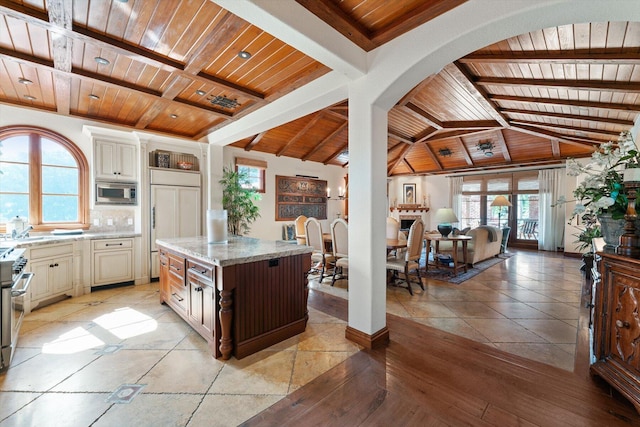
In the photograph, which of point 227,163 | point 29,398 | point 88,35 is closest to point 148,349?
point 29,398

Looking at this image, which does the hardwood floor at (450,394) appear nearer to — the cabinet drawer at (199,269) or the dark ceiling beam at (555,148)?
the cabinet drawer at (199,269)

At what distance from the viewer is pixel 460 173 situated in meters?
8.96

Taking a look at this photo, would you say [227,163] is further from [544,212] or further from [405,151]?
[544,212]

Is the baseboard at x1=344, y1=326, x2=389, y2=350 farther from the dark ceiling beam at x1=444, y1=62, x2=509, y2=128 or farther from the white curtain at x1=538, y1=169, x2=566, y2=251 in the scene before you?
the white curtain at x1=538, y1=169, x2=566, y2=251

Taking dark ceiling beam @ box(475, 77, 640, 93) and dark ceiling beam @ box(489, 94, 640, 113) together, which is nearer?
dark ceiling beam @ box(475, 77, 640, 93)

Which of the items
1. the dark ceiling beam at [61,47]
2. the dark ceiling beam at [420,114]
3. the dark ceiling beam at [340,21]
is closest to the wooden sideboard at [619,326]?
the dark ceiling beam at [340,21]

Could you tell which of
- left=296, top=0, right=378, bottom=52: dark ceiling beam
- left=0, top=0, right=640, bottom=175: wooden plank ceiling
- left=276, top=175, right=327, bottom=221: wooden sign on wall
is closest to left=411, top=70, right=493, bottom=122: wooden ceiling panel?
left=0, top=0, right=640, bottom=175: wooden plank ceiling

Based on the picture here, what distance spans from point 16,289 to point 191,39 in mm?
2623

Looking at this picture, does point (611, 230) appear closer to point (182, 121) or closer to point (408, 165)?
point (182, 121)

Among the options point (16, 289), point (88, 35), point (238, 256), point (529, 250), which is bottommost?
point (529, 250)

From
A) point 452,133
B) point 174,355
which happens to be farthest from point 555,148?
point 174,355

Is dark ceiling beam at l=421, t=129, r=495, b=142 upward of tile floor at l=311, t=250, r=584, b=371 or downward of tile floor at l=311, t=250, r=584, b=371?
upward

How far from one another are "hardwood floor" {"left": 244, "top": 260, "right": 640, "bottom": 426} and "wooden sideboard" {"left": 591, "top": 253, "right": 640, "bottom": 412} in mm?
166

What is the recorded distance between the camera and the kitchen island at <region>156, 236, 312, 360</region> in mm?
2082
